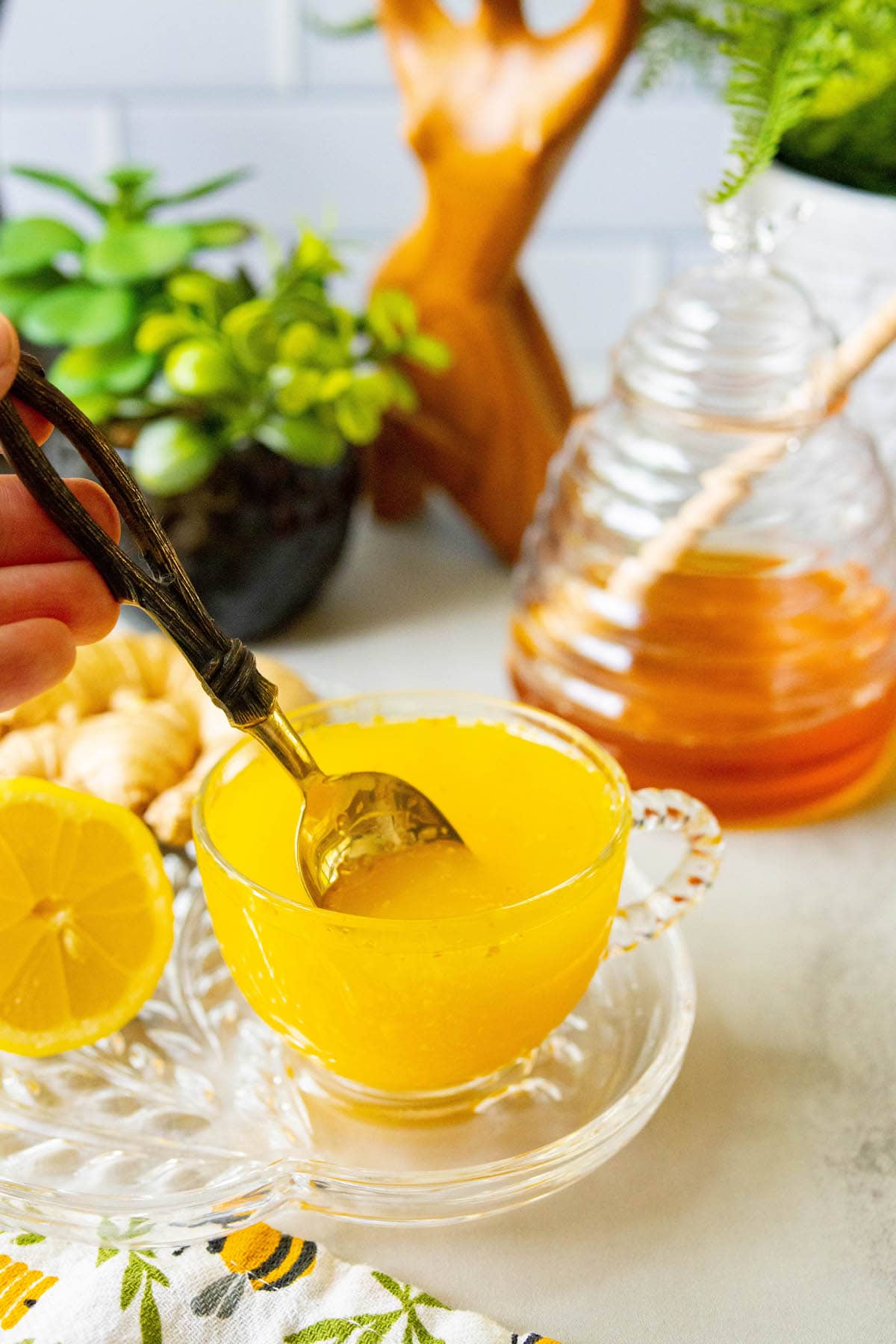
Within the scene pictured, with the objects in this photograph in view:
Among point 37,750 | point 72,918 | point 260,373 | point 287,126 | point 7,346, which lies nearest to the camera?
point 7,346

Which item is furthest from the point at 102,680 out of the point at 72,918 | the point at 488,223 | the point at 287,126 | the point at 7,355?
the point at 287,126

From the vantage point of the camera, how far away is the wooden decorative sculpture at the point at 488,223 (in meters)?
0.78

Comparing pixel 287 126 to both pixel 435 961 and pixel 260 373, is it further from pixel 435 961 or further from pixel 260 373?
pixel 435 961

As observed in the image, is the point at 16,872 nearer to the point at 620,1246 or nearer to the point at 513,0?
the point at 620,1246

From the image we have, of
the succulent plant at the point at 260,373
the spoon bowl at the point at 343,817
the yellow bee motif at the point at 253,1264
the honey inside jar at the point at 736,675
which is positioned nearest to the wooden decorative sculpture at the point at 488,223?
the succulent plant at the point at 260,373

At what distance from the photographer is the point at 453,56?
0.81 m

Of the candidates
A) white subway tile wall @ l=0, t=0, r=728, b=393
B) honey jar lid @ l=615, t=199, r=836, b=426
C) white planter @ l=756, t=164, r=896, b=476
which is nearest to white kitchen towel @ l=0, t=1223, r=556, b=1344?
honey jar lid @ l=615, t=199, r=836, b=426

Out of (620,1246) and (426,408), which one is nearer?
(620,1246)

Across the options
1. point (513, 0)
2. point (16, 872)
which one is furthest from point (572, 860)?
point (513, 0)

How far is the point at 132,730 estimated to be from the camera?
60 centimetres

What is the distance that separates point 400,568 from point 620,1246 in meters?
0.57

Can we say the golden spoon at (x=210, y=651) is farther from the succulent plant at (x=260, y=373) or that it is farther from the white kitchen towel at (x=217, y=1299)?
the succulent plant at (x=260, y=373)

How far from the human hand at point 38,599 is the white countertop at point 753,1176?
0.21 m

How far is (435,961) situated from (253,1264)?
0.11 meters
